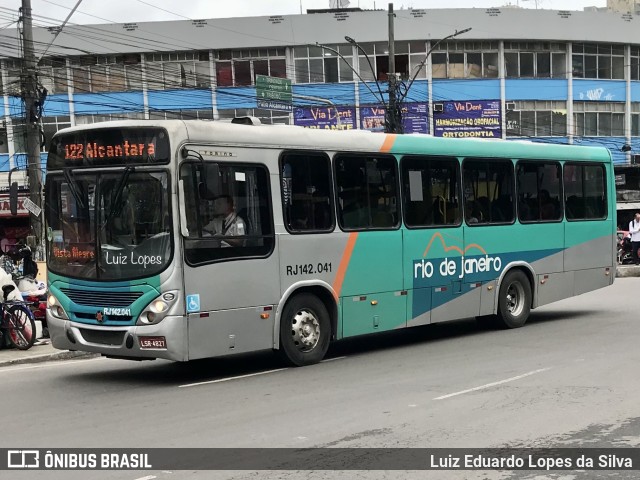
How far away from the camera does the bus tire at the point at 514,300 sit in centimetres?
1412

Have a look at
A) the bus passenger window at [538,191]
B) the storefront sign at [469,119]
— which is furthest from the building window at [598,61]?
the bus passenger window at [538,191]

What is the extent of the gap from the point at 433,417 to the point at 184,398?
9.27 feet

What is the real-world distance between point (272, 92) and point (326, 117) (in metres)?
9.93

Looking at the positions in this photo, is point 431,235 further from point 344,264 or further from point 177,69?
point 177,69

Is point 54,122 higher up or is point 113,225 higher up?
point 54,122

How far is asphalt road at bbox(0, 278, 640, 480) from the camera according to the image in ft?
22.2

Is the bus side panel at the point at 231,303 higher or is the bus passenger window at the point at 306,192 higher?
the bus passenger window at the point at 306,192

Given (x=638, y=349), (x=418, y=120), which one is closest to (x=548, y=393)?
(x=638, y=349)

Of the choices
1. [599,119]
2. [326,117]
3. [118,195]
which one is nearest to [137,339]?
[118,195]

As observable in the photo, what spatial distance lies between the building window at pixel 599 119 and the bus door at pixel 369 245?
41.1m

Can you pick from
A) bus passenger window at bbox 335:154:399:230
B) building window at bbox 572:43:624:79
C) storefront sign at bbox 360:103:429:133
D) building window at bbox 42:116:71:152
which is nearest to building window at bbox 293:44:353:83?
storefront sign at bbox 360:103:429:133

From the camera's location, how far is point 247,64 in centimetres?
4903

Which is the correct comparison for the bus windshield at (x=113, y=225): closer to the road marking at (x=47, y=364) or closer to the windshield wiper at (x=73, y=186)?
the windshield wiper at (x=73, y=186)

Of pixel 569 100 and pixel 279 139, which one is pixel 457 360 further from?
pixel 569 100
